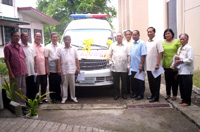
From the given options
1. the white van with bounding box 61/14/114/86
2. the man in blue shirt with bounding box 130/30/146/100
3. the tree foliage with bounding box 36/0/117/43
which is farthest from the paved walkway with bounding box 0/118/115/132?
the tree foliage with bounding box 36/0/117/43

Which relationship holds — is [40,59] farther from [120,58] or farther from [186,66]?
[186,66]

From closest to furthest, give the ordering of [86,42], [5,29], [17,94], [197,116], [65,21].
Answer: [197,116], [17,94], [86,42], [5,29], [65,21]

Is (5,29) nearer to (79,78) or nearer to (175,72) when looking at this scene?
(79,78)

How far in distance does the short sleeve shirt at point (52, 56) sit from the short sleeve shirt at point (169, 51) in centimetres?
289

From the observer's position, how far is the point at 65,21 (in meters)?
28.9

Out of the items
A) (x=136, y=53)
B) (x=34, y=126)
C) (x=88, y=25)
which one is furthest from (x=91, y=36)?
(x=34, y=126)

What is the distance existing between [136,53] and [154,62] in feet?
1.88

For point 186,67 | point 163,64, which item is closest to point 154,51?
point 163,64

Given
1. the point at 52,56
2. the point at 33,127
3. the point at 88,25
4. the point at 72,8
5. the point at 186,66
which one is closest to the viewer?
the point at 33,127

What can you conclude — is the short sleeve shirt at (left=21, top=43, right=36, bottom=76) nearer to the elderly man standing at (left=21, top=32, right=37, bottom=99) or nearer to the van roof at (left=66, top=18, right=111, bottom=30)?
the elderly man standing at (left=21, top=32, right=37, bottom=99)

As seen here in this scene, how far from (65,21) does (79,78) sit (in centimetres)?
2411

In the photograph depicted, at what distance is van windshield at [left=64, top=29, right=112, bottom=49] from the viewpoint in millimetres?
7103

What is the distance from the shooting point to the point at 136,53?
6.01 m

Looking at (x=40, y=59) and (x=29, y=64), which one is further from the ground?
(x=40, y=59)
